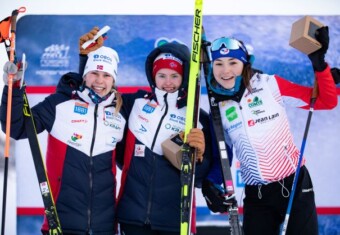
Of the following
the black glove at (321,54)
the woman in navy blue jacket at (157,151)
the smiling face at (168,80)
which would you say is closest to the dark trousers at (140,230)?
the woman in navy blue jacket at (157,151)

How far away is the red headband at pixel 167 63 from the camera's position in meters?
3.34

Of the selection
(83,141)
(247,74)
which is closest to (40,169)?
(83,141)

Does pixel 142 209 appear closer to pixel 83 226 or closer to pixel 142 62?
pixel 83 226

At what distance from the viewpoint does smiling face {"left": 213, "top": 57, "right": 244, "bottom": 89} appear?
3.21 metres

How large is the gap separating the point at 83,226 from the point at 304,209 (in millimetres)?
1259

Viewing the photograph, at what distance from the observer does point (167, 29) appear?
15.5 ft

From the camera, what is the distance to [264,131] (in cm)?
312

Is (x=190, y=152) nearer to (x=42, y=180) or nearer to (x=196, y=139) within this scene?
(x=196, y=139)

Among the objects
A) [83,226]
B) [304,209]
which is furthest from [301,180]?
[83,226]

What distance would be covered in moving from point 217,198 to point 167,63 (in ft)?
2.88

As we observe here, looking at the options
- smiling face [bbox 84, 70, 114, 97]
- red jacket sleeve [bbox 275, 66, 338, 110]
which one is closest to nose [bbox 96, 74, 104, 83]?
smiling face [bbox 84, 70, 114, 97]

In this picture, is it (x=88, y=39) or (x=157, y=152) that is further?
(x=88, y=39)

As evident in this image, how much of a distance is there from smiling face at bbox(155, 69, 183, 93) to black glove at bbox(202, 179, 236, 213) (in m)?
0.62

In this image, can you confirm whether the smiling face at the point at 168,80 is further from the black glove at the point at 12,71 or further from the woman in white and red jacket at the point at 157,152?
the black glove at the point at 12,71
